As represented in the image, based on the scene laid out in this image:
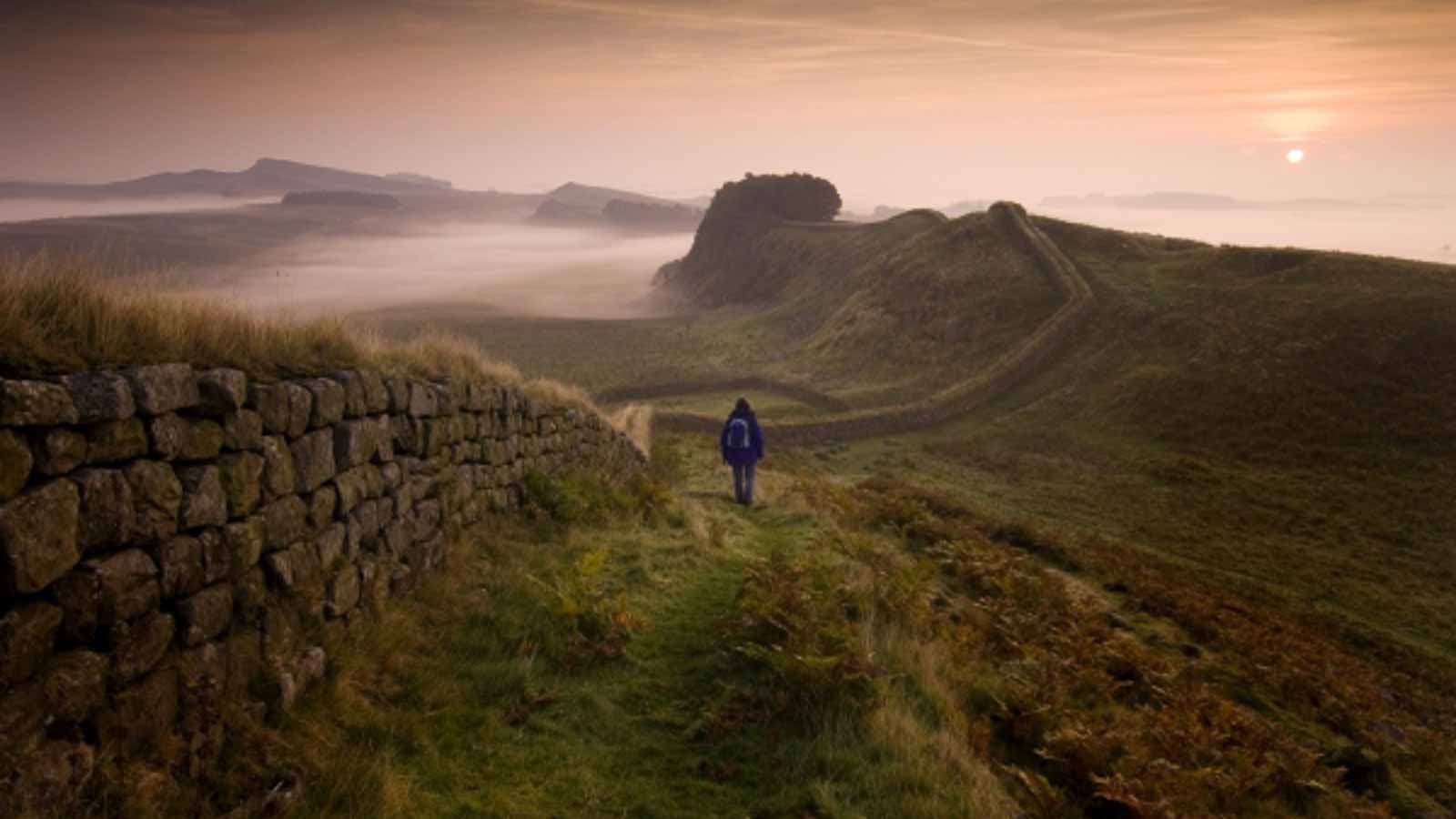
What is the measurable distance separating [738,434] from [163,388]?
1290 centimetres

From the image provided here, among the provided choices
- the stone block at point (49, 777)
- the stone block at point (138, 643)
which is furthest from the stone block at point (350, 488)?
the stone block at point (49, 777)

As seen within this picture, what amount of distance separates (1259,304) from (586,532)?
42.9m

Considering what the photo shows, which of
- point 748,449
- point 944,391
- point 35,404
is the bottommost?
point 944,391

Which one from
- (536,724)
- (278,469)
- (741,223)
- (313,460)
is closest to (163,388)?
(278,469)

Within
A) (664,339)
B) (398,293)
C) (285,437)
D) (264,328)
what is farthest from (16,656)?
(398,293)

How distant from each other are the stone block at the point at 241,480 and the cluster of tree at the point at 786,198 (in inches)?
4338

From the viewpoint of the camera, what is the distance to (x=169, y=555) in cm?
489

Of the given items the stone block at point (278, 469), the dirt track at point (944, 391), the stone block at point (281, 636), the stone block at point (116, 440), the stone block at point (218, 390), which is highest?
the stone block at point (218, 390)

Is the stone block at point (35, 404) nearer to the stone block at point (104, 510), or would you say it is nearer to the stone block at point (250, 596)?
the stone block at point (104, 510)

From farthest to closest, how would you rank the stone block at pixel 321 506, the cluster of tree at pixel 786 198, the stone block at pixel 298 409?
the cluster of tree at pixel 786 198 → the stone block at pixel 321 506 → the stone block at pixel 298 409

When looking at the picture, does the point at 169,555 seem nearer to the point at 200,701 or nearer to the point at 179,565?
the point at 179,565

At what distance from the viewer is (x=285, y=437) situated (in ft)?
20.7


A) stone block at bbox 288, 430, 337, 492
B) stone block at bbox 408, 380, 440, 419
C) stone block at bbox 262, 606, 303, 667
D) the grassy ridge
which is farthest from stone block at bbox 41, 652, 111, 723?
stone block at bbox 408, 380, 440, 419

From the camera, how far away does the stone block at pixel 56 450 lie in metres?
4.28
